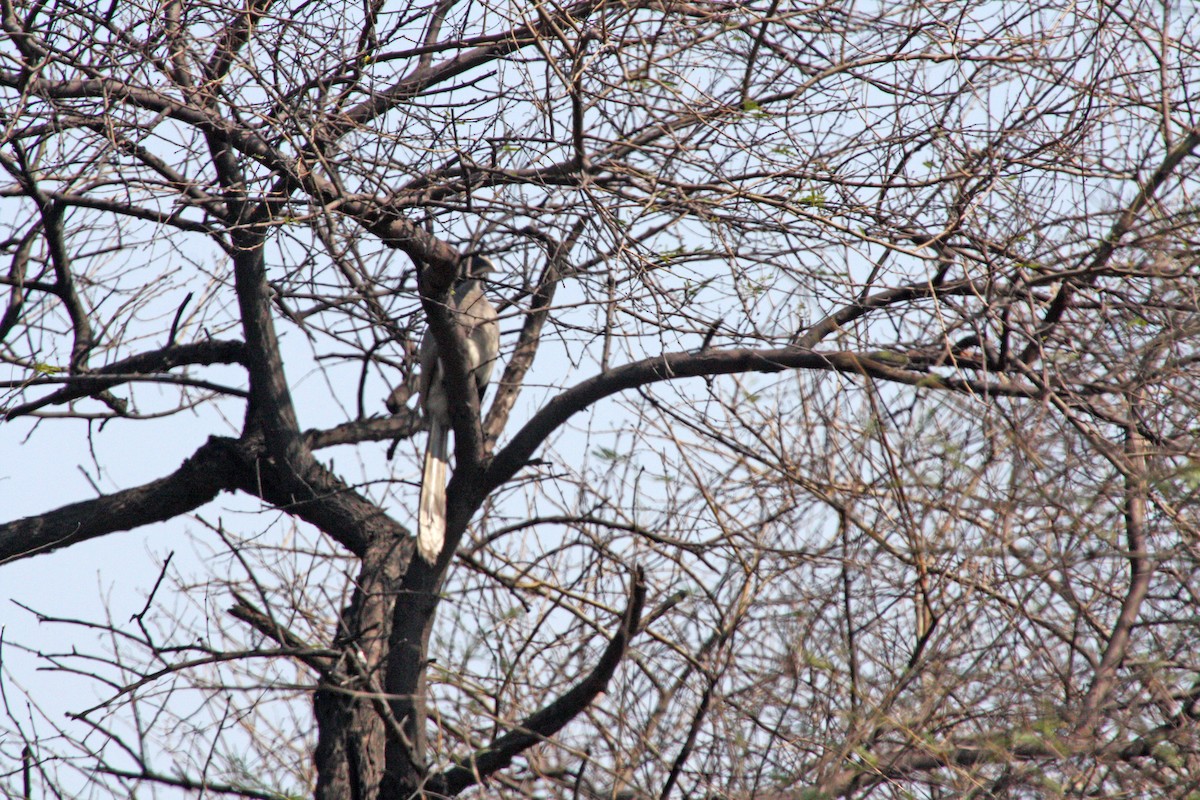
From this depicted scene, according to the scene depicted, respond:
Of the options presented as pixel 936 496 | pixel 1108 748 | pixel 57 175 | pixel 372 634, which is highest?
pixel 57 175

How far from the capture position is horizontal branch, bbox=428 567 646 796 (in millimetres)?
4065

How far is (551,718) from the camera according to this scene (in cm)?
443

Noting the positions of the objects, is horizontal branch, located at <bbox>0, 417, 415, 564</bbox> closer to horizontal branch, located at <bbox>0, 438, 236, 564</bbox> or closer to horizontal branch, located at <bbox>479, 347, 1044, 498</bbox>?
horizontal branch, located at <bbox>0, 438, 236, 564</bbox>

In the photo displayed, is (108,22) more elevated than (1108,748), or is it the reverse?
(108,22)

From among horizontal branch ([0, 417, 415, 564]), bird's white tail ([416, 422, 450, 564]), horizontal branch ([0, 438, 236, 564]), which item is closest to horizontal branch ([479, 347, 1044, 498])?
bird's white tail ([416, 422, 450, 564])

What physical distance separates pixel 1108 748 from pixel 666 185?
2.18 metres

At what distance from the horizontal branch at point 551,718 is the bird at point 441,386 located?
→ 2.90ft

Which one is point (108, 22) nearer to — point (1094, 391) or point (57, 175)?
point (57, 175)

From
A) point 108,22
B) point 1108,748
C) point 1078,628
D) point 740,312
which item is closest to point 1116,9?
point 740,312

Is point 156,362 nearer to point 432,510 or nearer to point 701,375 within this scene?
point 432,510

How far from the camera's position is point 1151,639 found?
11.7ft

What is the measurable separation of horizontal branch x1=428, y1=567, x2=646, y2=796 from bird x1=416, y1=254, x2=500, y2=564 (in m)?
0.88

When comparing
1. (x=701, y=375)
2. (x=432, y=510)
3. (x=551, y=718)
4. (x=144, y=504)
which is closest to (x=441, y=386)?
(x=432, y=510)

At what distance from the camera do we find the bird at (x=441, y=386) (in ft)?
16.4
